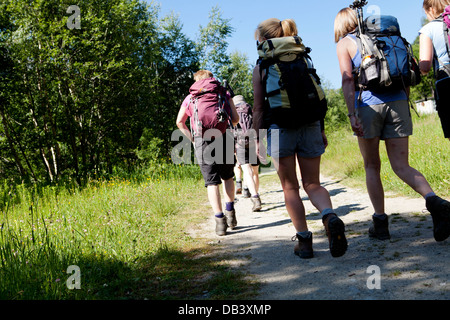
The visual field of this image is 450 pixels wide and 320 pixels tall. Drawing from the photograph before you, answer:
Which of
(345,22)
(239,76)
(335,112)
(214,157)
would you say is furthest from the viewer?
(239,76)

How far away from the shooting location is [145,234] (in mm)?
4973

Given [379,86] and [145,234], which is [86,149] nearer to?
[145,234]

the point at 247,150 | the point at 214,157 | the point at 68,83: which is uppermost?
the point at 68,83

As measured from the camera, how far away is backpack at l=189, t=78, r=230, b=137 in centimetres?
485

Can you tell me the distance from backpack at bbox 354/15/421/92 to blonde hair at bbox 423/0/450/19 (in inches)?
11.5

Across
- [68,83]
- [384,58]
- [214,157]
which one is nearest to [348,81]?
[384,58]

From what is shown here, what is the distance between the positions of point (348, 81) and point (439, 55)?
75cm

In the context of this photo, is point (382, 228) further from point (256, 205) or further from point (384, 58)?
point (256, 205)

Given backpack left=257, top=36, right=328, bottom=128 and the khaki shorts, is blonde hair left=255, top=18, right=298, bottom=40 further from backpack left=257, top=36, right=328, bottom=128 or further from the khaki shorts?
the khaki shorts

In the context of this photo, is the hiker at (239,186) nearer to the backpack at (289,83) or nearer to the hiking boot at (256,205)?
the hiking boot at (256,205)

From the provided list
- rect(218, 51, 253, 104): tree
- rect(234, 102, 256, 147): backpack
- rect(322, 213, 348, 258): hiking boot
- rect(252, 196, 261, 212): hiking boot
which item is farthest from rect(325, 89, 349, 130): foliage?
rect(322, 213, 348, 258): hiking boot

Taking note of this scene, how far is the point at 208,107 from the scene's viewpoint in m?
4.86
